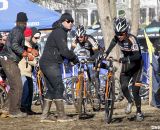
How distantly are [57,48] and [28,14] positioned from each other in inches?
309

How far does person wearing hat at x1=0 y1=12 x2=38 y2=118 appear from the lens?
39.4 ft

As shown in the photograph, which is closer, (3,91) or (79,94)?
(79,94)

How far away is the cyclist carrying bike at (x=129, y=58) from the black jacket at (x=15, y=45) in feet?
6.14

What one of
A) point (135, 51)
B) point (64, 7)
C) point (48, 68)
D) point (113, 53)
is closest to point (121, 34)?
point (135, 51)

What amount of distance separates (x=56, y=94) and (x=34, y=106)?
4.13 meters

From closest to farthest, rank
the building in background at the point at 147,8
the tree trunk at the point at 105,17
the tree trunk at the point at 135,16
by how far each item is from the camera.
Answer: the tree trunk at the point at 105,17 < the tree trunk at the point at 135,16 < the building in background at the point at 147,8

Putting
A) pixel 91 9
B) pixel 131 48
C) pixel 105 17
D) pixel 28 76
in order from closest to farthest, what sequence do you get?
1. pixel 131 48
2. pixel 28 76
3. pixel 105 17
4. pixel 91 9

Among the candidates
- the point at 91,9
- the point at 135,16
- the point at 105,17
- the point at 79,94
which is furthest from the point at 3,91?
the point at 91,9

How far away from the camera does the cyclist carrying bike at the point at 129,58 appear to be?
445 inches

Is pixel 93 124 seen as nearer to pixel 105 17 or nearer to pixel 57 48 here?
pixel 57 48

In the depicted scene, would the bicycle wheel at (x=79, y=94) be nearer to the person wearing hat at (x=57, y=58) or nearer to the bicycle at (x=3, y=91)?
the person wearing hat at (x=57, y=58)

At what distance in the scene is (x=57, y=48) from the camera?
11.2m

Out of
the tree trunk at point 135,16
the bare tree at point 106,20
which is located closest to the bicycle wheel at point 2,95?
the bare tree at point 106,20

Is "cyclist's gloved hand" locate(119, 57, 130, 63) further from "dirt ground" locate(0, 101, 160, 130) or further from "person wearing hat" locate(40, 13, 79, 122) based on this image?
"dirt ground" locate(0, 101, 160, 130)
